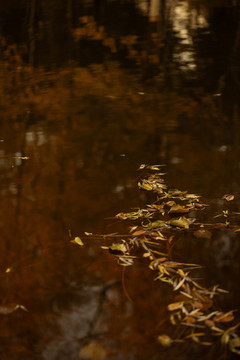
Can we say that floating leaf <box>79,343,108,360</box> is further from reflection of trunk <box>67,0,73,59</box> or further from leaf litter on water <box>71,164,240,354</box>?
reflection of trunk <box>67,0,73,59</box>

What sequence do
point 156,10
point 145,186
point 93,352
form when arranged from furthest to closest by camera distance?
point 156,10, point 145,186, point 93,352

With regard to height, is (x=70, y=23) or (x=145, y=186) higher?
(x=70, y=23)

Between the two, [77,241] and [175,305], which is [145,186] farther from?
[175,305]

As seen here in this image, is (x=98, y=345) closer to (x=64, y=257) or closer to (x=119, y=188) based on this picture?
(x=64, y=257)

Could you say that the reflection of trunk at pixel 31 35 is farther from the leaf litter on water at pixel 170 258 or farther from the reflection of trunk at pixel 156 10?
the leaf litter on water at pixel 170 258

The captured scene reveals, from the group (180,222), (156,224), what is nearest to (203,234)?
(180,222)

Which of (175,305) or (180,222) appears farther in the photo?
(180,222)

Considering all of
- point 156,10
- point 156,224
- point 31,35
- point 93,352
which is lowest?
point 93,352

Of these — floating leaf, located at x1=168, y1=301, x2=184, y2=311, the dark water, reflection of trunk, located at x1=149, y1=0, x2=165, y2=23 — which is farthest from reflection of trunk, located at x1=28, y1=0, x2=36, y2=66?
floating leaf, located at x1=168, y1=301, x2=184, y2=311

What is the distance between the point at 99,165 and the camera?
2.93 metres

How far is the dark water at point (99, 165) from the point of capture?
5.48 feet

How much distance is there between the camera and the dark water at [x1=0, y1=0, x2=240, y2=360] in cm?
167

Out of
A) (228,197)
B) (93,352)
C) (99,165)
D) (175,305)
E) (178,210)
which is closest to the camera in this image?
(93,352)

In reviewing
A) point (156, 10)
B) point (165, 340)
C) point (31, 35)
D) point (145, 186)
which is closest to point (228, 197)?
point (145, 186)
